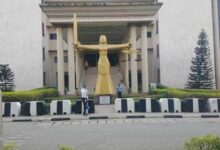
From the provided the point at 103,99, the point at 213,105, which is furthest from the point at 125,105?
the point at 103,99

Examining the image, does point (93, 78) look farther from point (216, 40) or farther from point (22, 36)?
point (216, 40)

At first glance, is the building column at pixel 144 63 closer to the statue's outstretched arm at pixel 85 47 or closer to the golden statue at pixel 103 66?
the golden statue at pixel 103 66

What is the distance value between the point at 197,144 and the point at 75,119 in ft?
41.3

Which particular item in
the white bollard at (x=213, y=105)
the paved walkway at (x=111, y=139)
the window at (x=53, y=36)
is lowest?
the paved walkway at (x=111, y=139)

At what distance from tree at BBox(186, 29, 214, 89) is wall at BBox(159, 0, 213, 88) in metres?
1.67

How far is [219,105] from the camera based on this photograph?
20.6m

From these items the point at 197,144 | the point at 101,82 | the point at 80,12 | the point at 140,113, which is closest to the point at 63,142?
the point at 197,144

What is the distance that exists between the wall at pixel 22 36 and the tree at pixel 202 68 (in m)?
15.3

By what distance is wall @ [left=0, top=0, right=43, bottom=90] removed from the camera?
140ft

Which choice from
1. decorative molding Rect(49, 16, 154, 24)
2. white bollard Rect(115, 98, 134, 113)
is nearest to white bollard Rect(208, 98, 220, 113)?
→ white bollard Rect(115, 98, 134, 113)

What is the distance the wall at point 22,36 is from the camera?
140 ft

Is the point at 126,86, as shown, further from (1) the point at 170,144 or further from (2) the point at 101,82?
(1) the point at 170,144

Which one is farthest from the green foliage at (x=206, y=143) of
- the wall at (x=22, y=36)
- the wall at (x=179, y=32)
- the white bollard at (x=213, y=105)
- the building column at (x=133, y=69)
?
the wall at (x=22, y=36)

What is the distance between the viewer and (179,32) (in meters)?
42.9
